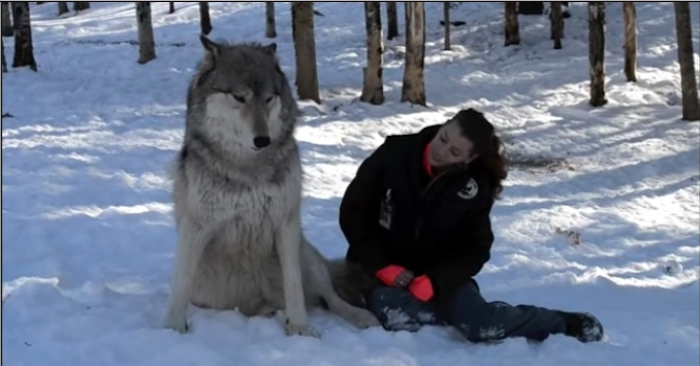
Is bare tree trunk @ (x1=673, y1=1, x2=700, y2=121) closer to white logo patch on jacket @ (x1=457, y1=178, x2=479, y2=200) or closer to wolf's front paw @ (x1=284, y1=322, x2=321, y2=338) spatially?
white logo patch on jacket @ (x1=457, y1=178, x2=479, y2=200)

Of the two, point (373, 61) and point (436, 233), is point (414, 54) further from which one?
point (436, 233)

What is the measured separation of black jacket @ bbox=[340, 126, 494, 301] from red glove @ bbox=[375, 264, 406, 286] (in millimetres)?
45

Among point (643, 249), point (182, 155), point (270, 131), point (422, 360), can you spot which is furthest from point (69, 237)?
point (643, 249)

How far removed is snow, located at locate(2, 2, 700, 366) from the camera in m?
4.33

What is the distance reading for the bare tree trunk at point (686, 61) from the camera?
15.2m

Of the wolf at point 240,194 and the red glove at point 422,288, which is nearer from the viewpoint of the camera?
the wolf at point 240,194

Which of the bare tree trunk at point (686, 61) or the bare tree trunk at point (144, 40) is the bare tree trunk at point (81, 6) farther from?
the bare tree trunk at point (686, 61)

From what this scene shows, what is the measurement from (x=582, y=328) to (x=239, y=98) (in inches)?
94.4

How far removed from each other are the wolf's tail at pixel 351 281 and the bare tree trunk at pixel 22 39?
11662 mm

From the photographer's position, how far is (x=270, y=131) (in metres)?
4.12

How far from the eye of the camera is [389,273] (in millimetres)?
4777

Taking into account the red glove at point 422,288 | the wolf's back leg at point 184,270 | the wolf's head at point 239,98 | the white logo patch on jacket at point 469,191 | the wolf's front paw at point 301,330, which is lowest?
the wolf's front paw at point 301,330

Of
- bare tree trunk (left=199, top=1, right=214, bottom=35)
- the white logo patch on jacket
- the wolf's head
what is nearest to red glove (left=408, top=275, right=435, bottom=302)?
the white logo patch on jacket

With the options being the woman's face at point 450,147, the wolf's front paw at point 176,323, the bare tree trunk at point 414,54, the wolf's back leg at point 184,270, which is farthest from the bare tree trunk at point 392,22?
the wolf's front paw at point 176,323
